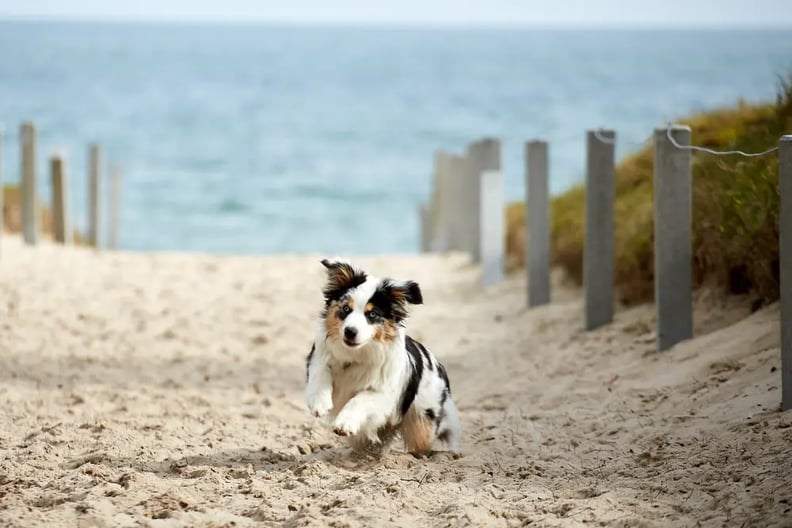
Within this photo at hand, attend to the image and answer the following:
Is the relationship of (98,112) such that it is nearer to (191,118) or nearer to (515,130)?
(191,118)

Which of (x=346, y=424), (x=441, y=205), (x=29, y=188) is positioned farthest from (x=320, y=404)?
(x=441, y=205)

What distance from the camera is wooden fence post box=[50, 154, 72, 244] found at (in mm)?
14578

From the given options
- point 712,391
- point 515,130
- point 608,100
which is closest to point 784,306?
point 712,391

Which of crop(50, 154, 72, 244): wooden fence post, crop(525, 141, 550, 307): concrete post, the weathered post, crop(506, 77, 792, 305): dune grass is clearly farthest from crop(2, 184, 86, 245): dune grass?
crop(525, 141, 550, 307): concrete post

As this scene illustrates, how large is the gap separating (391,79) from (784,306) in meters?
66.0

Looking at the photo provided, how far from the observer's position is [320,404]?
497 centimetres

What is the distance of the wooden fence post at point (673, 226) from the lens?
7168mm

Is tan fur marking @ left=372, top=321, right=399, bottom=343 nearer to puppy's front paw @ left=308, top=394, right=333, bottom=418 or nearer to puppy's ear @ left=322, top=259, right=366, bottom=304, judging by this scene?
puppy's ear @ left=322, top=259, right=366, bottom=304

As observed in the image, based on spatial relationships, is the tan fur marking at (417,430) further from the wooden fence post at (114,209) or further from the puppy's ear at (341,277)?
the wooden fence post at (114,209)

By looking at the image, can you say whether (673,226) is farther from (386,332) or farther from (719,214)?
(386,332)

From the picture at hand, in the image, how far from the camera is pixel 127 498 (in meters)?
4.58

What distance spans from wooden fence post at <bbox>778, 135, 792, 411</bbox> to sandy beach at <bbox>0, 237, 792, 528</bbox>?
17cm

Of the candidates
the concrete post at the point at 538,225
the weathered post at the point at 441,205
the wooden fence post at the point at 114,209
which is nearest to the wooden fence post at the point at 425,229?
the weathered post at the point at 441,205

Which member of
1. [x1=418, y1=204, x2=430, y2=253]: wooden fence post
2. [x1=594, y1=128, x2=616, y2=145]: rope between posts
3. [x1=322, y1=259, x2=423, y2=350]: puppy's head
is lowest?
[x1=322, y1=259, x2=423, y2=350]: puppy's head
